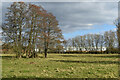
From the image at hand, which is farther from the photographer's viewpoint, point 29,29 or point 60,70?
point 29,29

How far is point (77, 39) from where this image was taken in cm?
9806

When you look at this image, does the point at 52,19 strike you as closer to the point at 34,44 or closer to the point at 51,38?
the point at 51,38

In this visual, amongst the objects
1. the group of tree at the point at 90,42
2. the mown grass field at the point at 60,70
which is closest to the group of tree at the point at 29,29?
the mown grass field at the point at 60,70

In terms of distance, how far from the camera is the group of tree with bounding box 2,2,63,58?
87.8 ft

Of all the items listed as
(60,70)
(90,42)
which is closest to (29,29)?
(60,70)

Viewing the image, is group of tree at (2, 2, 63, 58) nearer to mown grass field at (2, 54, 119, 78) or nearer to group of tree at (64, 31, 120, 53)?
mown grass field at (2, 54, 119, 78)

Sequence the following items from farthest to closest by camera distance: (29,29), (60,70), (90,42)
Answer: (90,42)
(29,29)
(60,70)

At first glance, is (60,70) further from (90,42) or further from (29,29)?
(90,42)

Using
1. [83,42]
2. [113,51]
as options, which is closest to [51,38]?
[113,51]

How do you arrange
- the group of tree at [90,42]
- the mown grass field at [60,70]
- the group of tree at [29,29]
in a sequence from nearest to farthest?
the mown grass field at [60,70] < the group of tree at [29,29] < the group of tree at [90,42]

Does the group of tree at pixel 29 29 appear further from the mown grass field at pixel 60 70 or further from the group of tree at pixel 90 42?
the group of tree at pixel 90 42

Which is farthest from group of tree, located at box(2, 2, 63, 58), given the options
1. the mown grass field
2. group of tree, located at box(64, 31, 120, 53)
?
group of tree, located at box(64, 31, 120, 53)

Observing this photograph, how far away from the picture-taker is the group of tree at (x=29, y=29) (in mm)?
26750

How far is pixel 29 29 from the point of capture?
93.1ft
